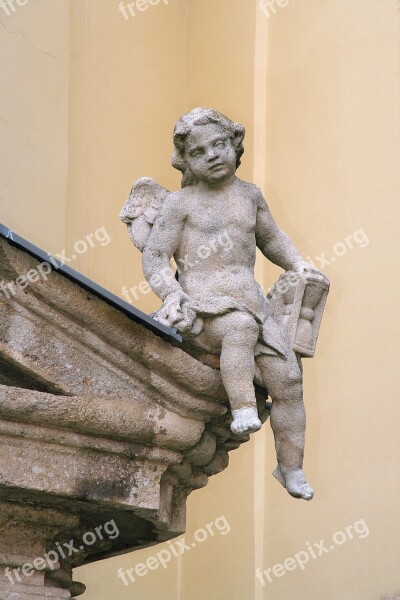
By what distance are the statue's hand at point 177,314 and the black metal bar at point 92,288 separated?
31 mm

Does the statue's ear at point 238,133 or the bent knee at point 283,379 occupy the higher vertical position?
the statue's ear at point 238,133

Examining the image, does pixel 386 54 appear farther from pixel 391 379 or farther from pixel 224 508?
pixel 224 508

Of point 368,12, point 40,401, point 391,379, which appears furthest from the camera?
point 368,12

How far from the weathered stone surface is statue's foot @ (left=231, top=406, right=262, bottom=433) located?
190 mm

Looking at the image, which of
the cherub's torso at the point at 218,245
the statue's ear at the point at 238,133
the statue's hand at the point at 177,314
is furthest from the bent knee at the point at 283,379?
the statue's ear at the point at 238,133

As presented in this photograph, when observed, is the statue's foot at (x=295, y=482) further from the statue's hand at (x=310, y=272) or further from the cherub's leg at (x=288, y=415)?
the statue's hand at (x=310, y=272)

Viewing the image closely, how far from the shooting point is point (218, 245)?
6.99 meters

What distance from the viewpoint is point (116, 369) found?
6758 millimetres

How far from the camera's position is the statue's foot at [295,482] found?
22.4 ft

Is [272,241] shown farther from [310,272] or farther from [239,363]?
[239,363]

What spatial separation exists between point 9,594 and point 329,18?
15.3ft

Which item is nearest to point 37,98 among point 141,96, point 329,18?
point 141,96

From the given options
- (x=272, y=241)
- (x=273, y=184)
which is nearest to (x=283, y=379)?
(x=272, y=241)

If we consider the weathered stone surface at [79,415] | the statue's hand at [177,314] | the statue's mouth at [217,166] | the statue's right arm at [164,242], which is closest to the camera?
the weathered stone surface at [79,415]
